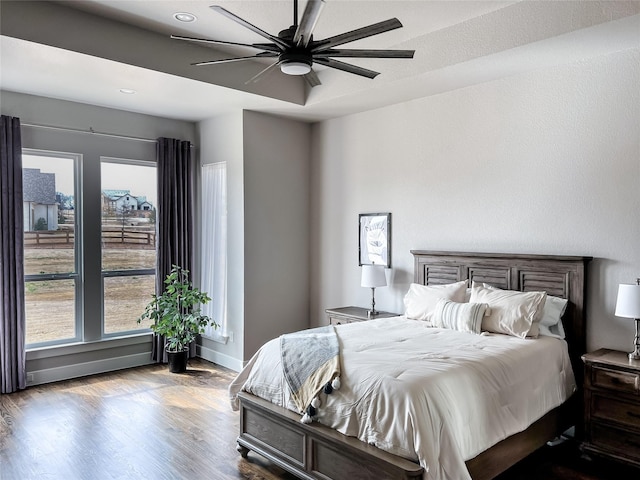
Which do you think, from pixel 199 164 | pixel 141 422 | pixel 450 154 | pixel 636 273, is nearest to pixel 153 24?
pixel 199 164

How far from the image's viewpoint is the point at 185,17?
354cm

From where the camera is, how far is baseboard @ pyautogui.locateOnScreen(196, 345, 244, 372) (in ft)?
17.4

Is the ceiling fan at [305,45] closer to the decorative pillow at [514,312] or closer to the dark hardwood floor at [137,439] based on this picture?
the decorative pillow at [514,312]

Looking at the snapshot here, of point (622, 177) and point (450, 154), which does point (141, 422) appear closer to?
point (450, 154)

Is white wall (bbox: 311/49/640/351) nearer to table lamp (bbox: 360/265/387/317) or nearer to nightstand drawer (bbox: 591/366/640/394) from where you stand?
table lamp (bbox: 360/265/387/317)

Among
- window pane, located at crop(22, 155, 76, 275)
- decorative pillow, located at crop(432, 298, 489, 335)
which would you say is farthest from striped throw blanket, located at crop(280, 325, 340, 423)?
window pane, located at crop(22, 155, 76, 275)

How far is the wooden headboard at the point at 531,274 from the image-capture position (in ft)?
11.8

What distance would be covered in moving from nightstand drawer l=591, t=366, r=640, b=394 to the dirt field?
4512 millimetres

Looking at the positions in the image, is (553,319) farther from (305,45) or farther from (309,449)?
(305,45)

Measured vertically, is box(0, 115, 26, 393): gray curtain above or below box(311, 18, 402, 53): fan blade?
below

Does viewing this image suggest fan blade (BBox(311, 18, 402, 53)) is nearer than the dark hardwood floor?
Yes

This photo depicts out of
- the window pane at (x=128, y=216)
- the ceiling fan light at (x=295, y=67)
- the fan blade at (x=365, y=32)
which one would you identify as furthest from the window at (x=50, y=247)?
the fan blade at (x=365, y=32)

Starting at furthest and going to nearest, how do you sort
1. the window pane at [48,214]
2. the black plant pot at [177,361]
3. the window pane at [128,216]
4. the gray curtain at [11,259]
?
the window pane at [128,216] → the black plant pot at [177,361] → the window pane at [48,214] → the gray curtain at [11,259]

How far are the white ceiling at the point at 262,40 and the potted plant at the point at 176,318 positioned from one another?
2063 mm
